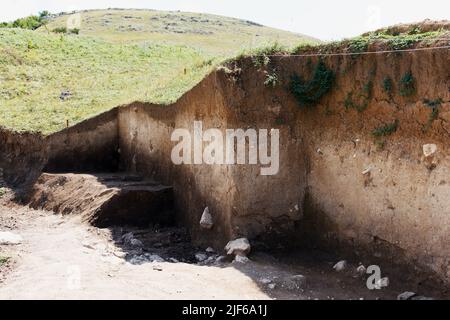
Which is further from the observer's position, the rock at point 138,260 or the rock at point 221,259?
the rock at point 138,260

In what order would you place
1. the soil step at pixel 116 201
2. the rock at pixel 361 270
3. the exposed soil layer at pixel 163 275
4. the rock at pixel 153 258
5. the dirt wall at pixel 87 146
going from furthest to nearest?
the dirt wall at pixel 87 146 < the soil step at pixel 116 201 < the rock at pixel 153 258 < the rock at pixel 361 270 < the exposed soil layer at pixel 163 275

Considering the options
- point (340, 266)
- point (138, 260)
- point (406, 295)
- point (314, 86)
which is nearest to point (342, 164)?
point (314, 86)

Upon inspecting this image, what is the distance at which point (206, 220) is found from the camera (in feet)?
37.2

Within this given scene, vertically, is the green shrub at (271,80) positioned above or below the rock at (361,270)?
above

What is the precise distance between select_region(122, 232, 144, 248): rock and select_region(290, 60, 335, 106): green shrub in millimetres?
4158

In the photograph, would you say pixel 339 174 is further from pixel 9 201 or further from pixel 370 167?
pixel 9 201

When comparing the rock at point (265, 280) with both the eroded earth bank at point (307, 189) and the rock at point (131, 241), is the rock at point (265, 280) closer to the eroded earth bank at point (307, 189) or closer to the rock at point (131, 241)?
the eroded earth bank at point (307, 189)

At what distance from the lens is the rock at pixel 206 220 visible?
37.1ft

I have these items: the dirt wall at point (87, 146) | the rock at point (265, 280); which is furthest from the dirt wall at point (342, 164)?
the dirt wall at point (87, 146)

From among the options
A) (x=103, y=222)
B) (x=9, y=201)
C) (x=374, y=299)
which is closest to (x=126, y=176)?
(x=103, y=222)

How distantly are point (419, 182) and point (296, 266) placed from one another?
97.2 inches

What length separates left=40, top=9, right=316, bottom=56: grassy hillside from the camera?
4425 cm

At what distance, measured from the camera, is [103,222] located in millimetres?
12906

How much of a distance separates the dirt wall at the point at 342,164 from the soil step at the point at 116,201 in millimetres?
1075
